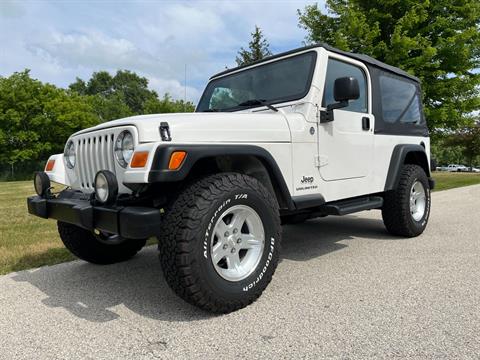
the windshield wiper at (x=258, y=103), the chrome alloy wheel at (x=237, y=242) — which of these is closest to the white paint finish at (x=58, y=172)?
the chrome alloy wheel at (x=237, y=242)

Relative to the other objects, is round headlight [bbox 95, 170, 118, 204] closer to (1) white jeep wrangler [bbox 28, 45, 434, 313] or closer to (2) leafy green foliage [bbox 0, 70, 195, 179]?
(1) white jeep wrangler [bbox 28, 45, 434, 313]

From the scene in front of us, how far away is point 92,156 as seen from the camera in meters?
3.16

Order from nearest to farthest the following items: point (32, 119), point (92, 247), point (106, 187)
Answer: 1. point (106, 187)
2. point (92, 247)
3. point (32, 119)

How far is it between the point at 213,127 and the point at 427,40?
1131 centimetres

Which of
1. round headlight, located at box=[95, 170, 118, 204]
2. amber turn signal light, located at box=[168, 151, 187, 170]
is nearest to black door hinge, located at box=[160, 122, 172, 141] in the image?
amber turn signal light, located at box=[168, 151, 187, 170]

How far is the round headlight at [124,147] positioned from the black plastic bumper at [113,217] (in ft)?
1.21

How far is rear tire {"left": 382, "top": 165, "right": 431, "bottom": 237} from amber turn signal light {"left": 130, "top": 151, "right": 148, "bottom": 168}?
132 inches

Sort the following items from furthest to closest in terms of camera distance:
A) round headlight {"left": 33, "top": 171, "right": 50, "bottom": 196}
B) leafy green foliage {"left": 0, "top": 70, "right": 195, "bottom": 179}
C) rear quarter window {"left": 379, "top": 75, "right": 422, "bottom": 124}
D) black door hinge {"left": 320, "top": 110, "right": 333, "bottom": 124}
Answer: leafy green foliage {"left": 0, "top": 70, "right": 195, "bottom": 179} → rear quarter window {"left": 379, "top": 75, "right": 422, "bottom": 124} → black door hinge {"left": 320, "top": 110, "right": 333, "bottom": 124} → round headlight {"left": 33, "top": 171, "right": 50, "bottom": 196}

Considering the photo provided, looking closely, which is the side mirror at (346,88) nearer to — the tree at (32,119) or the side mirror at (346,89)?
the side mirror at (346,89)

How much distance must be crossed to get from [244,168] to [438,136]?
503 inches

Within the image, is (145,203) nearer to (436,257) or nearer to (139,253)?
(139,253)

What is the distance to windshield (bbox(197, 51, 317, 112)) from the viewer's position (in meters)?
3.78

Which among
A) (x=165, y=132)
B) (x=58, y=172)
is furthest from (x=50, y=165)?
(x=165, y=132)

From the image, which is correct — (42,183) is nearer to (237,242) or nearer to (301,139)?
(237,242)
